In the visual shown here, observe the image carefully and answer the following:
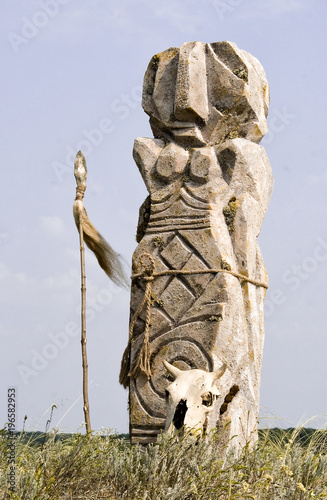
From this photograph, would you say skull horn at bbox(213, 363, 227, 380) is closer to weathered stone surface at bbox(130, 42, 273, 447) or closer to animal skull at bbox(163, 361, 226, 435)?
animal skull at bbox(163, 361, 226, 435)

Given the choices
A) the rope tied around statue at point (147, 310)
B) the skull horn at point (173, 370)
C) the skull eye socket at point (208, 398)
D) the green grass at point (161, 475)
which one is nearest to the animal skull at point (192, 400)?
the skull eye socket at point (208, 398)

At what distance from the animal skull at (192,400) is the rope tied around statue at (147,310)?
0.76m

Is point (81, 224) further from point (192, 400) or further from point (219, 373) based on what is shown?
point (192, 400)

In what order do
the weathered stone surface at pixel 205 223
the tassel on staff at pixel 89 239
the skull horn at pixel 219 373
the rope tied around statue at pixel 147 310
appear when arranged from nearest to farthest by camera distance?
the skull horn at pixel 219 373 → the weathered stone surface at pixel 205 223 → the rope tied around statue at pixel 147 310 → the tassel on staff at pixel 89 239

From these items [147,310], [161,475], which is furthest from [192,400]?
[147,310]

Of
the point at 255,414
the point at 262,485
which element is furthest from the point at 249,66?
the point at 262,485

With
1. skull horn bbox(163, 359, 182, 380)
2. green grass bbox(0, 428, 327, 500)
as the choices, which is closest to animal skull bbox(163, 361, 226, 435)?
skull horn bbox(163, 359, 182, 380)

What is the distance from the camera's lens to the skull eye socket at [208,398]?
512 cm

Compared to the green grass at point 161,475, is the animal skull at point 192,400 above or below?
above

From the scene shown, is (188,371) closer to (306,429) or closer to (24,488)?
(24,488)

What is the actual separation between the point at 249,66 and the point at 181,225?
5.23 ft

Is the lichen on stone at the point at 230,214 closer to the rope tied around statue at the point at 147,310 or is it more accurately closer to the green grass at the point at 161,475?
the rope tied around statue at the point at 147,310

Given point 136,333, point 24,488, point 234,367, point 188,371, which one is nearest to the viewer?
point 24,488

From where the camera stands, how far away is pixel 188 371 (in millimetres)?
5336
